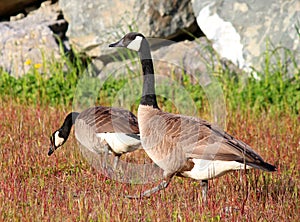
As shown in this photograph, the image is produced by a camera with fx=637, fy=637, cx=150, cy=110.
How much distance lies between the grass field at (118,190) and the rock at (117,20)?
343cm

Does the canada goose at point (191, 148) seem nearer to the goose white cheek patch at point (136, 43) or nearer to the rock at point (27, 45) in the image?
the goose white cheek patch at point (136, 43)

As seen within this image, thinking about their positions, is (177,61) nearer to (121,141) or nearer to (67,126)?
(67,126)

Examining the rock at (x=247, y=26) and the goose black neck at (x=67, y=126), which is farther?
the rock at (x=247, y=26)

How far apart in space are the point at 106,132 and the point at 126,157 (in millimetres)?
632

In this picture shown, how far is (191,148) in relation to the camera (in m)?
5.00

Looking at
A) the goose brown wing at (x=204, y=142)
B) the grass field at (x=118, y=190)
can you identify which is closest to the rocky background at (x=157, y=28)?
the grass field at (x=118, y=190)

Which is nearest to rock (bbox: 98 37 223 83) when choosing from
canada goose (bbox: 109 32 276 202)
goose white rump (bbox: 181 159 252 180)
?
canada goose (bbox: 109 32 276 202)

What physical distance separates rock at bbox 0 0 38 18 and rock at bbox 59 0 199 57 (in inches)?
38.7

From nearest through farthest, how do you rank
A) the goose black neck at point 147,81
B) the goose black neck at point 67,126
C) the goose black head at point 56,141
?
the goose black neck at point 147,81 < the goose black head at point 56,141 < the goose black neck at point 67,126

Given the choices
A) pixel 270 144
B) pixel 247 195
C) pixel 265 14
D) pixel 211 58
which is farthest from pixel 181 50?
pixel 247 195

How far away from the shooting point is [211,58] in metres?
10.1

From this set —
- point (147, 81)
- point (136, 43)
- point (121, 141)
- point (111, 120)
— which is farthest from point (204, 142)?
point (111, 120)

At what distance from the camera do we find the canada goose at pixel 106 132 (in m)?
6.37

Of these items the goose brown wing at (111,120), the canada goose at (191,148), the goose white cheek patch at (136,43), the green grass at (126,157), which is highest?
the goose white cheek patch at (136,43)
